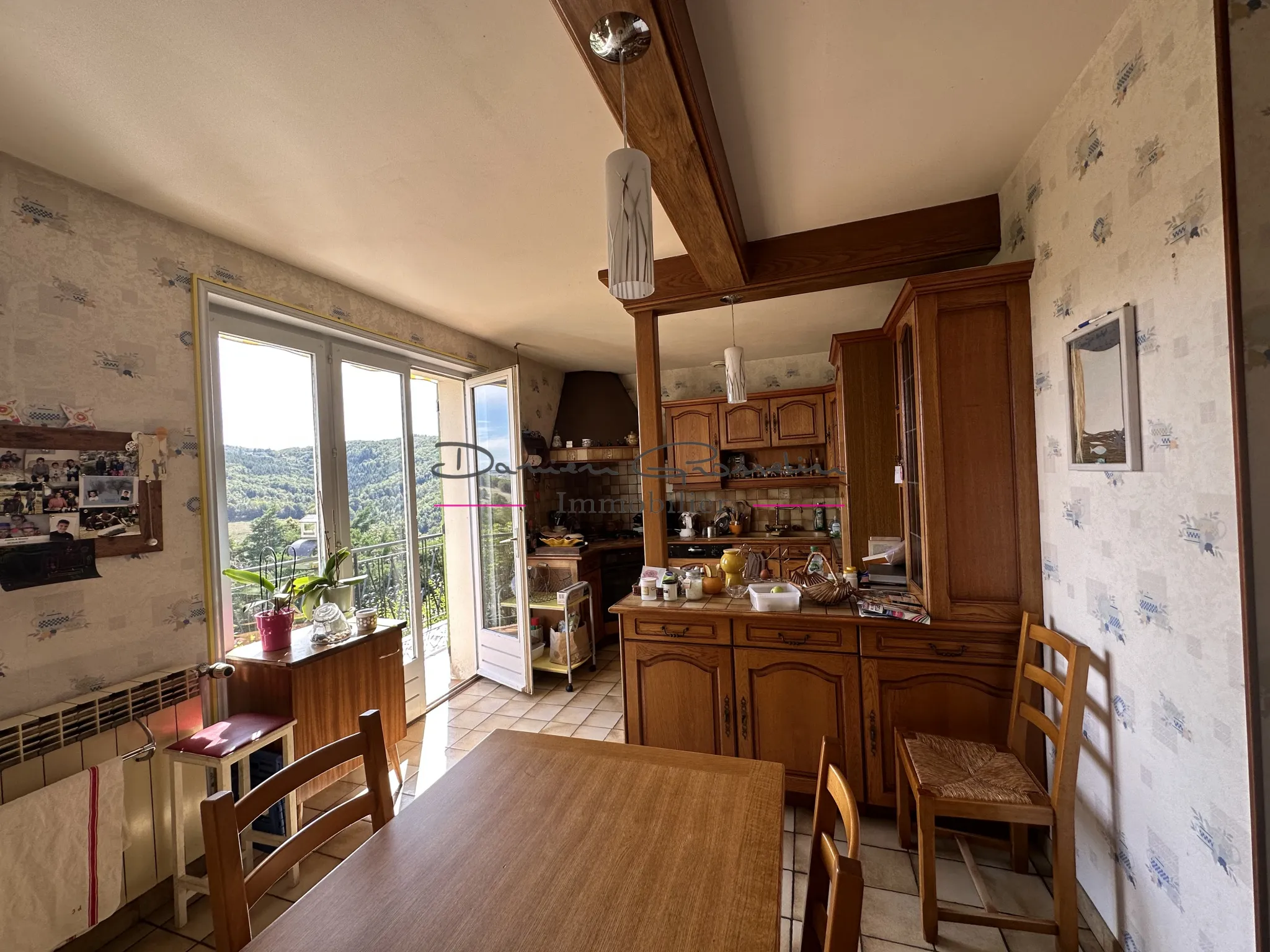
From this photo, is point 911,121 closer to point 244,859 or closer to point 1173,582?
point 1173,582

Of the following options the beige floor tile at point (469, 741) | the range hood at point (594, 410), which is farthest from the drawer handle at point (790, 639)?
the range hood at point (594, 410)

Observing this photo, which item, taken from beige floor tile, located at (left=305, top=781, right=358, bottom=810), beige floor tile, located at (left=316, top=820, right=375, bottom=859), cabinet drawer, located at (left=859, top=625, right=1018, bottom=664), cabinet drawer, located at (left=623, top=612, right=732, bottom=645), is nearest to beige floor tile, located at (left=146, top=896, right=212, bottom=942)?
beige floor tile, located at (left=316, top=820, right=375, bottom=859)

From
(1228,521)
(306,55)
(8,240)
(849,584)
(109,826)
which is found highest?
(306,55)

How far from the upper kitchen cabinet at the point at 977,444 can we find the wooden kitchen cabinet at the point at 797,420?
8.82 feet

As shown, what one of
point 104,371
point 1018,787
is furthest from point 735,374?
point 104,371

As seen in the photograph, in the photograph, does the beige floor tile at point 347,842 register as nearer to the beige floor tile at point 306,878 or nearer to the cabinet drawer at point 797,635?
the beige floor tile at point 306,878

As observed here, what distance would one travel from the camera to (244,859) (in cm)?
200

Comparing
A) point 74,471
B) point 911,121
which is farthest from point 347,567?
point 911,121

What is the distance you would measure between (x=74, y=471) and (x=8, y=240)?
722 mm

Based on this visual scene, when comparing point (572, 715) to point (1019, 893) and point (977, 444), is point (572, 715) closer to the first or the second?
point (1019, 893)

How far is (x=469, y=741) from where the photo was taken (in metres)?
2.96

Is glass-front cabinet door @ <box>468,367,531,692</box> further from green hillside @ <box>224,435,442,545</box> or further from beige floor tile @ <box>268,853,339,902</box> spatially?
beige floor tile @ <box>268,853,339,902</box>

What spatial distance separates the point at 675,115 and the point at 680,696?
2.16 meters

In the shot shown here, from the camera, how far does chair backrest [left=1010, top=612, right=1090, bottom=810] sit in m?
1.49
